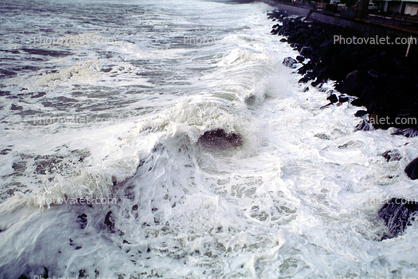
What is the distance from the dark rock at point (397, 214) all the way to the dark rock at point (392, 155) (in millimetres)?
1429

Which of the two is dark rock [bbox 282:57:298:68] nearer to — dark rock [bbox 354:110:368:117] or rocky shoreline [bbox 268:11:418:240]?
rocky shoreline [bbox 268:11:418:240]

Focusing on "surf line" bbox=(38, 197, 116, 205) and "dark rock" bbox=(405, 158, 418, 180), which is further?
"dark rock" bbox=(405, 158, 418, 180)

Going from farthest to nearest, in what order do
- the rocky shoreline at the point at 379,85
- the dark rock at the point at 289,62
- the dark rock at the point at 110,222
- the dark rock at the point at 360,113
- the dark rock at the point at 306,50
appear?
the dark rock at the point at 306,50 → the dark rock at the point at 289,62 → the dark rock at the point at 360,113 → the rocky shoreline at the point at 379,85 → the dark rock at the point at 110,222

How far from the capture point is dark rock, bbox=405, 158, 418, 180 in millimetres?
4732

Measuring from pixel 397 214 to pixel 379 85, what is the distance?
5.27 m

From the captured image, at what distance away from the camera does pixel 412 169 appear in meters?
4.80

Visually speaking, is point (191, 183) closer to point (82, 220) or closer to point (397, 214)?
point (82, 220)

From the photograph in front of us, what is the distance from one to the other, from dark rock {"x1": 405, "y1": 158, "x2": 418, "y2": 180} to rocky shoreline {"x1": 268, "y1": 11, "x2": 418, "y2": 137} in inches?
55.6

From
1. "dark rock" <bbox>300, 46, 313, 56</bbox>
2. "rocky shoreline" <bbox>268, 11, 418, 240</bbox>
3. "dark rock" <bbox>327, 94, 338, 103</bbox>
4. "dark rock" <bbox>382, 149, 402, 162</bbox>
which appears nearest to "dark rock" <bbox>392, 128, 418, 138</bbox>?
"rocky shoreline" <bbox>268, 11, 418, 240</bbox>

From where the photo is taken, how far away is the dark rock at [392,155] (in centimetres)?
532

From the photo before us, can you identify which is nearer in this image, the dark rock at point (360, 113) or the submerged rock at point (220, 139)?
the submerged rock at point (220, 139)

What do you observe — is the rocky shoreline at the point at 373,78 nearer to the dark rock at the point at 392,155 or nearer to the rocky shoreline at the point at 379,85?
the rocky shoreline at the point at 379,85

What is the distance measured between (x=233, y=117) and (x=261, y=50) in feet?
31.7

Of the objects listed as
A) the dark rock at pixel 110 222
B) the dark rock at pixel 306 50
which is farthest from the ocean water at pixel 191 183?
the dark rock at pixel 306 50
